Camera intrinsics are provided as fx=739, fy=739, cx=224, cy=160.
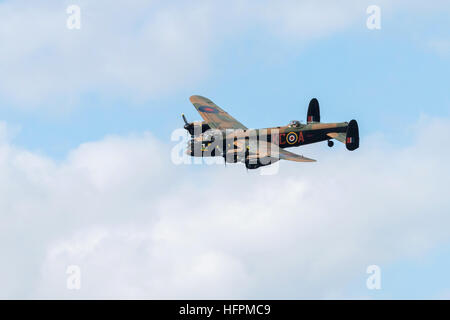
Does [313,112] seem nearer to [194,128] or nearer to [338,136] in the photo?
[338,136]

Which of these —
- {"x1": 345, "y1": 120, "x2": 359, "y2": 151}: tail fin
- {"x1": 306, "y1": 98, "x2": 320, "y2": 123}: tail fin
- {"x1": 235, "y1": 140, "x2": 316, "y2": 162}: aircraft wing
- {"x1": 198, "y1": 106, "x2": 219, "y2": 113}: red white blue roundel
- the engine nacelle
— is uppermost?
{"x1": 198, "y1": 106, "x2": 219, "y2": 113}: red white blue roundel

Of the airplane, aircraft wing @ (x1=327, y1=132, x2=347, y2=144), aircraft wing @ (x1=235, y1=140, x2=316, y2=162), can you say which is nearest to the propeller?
the airplane

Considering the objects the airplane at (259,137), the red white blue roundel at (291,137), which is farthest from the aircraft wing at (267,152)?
the red white blue roundel at (291,137)

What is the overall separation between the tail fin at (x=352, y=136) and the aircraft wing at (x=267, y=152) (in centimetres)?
672

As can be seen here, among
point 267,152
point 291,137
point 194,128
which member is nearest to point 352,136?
point 291,137

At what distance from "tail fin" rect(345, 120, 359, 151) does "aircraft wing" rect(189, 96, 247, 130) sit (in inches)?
491

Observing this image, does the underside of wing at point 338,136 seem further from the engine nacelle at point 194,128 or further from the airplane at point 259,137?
the engine nacelle at point 194,128

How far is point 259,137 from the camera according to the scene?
7281 cm

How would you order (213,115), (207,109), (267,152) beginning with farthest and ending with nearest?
(207,109) < (213,115) < (267,152)

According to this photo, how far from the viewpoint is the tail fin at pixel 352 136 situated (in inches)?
2773

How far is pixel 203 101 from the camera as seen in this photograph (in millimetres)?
85000

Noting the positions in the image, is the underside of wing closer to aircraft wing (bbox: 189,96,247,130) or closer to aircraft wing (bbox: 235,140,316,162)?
aircraft wing (bbox: 235,140,316,162)

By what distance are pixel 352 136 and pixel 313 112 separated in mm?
8976

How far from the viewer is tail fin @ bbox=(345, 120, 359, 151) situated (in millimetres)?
70438
